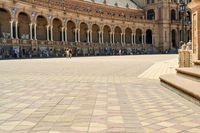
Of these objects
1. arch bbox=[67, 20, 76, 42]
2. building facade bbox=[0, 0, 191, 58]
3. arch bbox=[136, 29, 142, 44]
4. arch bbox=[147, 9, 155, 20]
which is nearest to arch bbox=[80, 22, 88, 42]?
building facade bbox=[0, 0, 191, 58]

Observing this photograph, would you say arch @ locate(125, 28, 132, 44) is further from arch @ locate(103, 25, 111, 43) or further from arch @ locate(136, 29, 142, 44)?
arch @ locate(103, 25, 111, 43)

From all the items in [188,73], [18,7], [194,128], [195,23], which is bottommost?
[194,128]

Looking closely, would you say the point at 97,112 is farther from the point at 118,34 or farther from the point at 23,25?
the point at 118,34

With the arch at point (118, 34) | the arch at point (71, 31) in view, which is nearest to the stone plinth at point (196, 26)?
the arch at point (71, 31)

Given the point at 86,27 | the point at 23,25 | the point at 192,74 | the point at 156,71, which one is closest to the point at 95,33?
the point at 86,27

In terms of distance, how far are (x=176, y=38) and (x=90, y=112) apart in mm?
98098

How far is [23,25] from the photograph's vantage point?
194ft

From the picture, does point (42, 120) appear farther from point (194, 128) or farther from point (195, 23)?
point (195, 23)

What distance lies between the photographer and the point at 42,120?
21.7ft

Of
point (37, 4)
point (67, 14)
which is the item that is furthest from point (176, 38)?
point (37, 4)

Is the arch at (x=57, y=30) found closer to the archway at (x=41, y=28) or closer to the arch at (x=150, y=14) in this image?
the archway at (x=41, y=28)

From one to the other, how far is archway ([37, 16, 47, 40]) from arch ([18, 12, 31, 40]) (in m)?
4.17

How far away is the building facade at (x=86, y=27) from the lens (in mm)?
54681

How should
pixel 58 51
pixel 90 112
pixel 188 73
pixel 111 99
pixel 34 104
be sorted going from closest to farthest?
pixel 90 112 → pixel 34 104 → pixel 111 99 → pixel 188 73 → pixel 58 51
